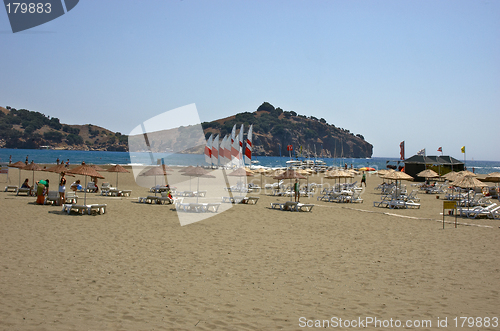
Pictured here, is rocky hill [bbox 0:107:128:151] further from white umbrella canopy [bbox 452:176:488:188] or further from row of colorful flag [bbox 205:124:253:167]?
white umbrella canopy [bbox 452:176:488:188]

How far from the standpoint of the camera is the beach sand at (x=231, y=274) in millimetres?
4422

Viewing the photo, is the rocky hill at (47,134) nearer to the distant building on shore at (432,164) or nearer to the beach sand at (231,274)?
the distant building on shore at (432,164)

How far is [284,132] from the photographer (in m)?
157

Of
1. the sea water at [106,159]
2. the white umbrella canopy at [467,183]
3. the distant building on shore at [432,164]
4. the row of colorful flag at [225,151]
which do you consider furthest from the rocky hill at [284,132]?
the white umbrella canopy at [467,183]

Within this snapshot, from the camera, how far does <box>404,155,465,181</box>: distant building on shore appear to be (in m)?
36.2

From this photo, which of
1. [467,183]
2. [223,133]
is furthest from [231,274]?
[223,133]

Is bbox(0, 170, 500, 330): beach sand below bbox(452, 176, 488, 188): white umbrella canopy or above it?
below

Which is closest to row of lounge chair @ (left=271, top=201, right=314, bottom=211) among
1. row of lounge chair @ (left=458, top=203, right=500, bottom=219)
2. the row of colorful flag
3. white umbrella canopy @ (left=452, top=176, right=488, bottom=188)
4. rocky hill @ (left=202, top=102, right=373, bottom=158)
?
white umbrella canopy @ (left=452, top=176, right=488, bottom=188)

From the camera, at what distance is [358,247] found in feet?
27.0

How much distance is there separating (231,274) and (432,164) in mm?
35500

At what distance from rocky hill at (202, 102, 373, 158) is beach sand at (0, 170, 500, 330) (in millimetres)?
127059

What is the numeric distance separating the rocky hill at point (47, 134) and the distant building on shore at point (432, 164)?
126 m

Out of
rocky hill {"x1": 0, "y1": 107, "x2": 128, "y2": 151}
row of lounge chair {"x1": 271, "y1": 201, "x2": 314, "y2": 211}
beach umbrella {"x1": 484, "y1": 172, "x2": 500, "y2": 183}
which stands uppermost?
rocky hill {"x1": 0, "y1": 107, "x2": 128, "y2": 151}

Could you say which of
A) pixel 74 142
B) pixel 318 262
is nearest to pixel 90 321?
pixel 318 262
